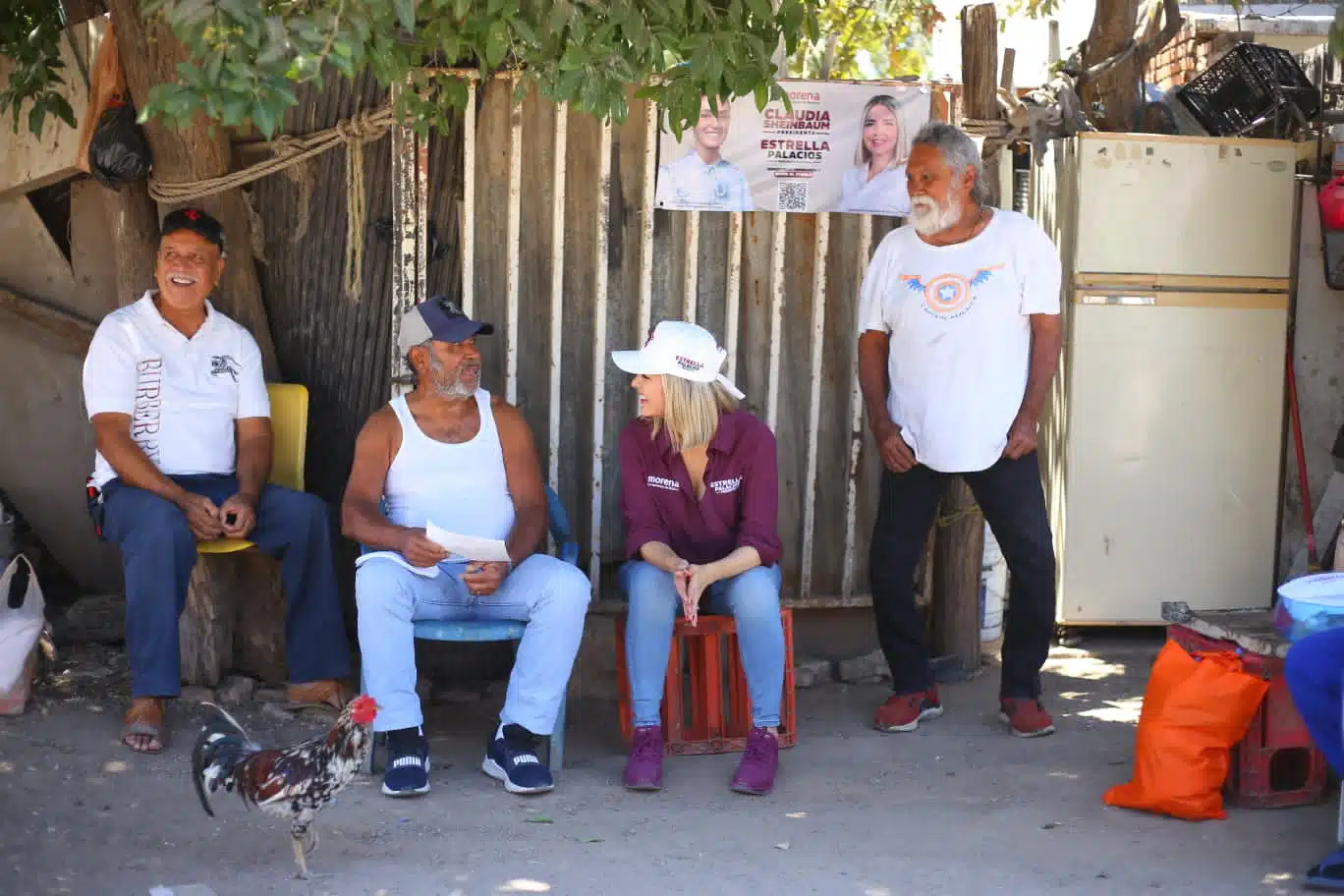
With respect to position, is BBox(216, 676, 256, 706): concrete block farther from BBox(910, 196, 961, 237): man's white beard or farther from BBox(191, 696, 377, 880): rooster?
BBox(910, 196, 961, 237): man's white beard

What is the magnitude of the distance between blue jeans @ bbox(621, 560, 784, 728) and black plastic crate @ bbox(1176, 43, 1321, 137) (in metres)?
3.09

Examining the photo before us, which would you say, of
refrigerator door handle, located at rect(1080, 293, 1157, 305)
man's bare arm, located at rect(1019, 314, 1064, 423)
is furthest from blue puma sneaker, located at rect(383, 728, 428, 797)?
refrigerator door handle, located at rect(1080, 293, 1157, 305)

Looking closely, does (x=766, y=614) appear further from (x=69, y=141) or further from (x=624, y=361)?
(x=69, y=141)

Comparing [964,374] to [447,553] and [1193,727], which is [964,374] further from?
[447,553]

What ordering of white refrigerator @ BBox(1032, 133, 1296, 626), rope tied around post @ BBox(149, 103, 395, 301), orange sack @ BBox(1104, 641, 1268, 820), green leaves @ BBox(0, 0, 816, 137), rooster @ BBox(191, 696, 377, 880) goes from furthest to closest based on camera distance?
1. white refrigerator @ BBox(1032, 133, 1296, 626)
2. rope tied around post @ BBox(149, 103, 395, 301)
3. orange sack @ BBox(1104, 641, 1268, 820)
4. rooster @ BBox(191, 696, 377, 880)
5. green leaves @ BBox(0, 0, 816, 137)

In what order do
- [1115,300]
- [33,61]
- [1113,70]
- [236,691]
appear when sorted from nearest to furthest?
1. [33,61]
2. [236,691]
3. [1115,300]
4. [1113,70]

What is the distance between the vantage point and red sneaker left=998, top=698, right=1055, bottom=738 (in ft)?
16.5

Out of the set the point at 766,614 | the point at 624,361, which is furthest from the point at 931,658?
the point at 624,361

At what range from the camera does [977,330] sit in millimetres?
4836

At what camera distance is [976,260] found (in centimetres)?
486

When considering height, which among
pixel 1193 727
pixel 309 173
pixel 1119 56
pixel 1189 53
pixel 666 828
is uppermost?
pixel 1189 53

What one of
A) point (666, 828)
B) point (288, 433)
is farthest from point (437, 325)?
point (666, 828)

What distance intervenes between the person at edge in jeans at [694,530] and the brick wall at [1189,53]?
15.6ft

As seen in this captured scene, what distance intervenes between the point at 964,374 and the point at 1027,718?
1144 mm
